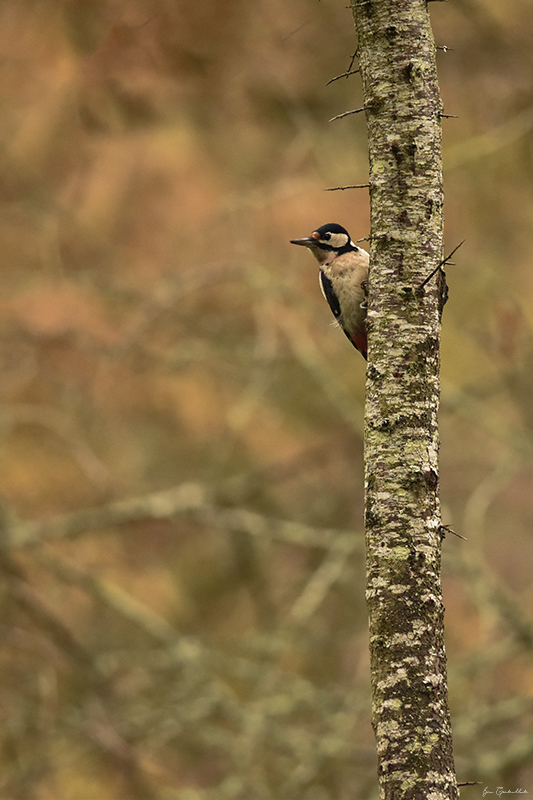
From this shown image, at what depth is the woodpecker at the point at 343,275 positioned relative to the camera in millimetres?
4664

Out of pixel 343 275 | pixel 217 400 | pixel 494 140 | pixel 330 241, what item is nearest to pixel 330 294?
pixel 343 275

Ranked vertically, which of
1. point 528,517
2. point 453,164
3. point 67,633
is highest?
point 453,164

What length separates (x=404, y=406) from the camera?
7.94 feet

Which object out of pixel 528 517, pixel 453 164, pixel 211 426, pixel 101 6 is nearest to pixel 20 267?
pixel 211 426

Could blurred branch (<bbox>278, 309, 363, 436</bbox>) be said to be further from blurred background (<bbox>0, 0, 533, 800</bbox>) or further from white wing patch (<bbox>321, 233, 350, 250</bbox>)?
white wing patch (<bbox>321, 233, 350, 250</bbox>)

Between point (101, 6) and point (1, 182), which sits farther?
point (1, 182)

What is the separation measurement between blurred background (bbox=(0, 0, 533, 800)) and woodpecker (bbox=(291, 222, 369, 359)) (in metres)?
2.02

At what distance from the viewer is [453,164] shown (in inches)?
284

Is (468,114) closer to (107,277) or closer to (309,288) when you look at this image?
(309,288)

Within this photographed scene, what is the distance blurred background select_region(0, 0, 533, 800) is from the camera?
6.80m

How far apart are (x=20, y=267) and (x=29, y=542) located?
120 inches

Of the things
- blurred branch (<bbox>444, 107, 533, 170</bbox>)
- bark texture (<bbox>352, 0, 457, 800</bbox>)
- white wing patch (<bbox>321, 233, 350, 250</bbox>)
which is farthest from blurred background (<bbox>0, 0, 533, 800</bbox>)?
bark texture (<bbox>352, 0, 457, 800</bbox>)

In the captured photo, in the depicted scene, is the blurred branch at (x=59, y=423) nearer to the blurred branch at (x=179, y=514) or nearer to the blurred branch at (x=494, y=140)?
the blurred branch at (x=179, y=514)

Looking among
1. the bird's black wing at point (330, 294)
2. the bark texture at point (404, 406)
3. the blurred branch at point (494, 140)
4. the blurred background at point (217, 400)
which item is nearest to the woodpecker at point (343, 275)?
the bird's black wing at point (330, 294)
